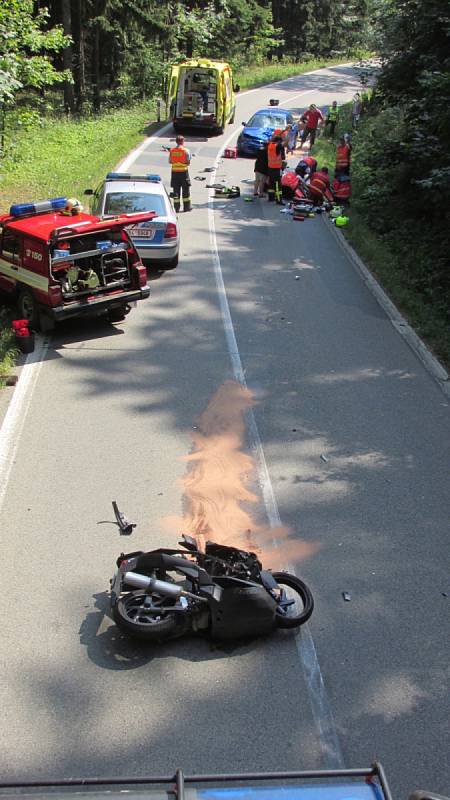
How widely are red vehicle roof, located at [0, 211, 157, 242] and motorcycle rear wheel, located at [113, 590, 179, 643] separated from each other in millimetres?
6461

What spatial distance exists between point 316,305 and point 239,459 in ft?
20.2

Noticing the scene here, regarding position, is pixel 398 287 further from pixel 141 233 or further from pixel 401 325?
pixel 141 233

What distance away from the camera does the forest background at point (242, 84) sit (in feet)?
48.8

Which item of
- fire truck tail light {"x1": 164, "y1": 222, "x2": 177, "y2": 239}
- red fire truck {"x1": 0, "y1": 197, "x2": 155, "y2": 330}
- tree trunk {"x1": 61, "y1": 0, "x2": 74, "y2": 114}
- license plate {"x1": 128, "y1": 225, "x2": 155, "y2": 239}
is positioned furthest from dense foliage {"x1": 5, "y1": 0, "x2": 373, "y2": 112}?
red fire truck {"x1": 0, "y1": 197, "x2": 155, "y2": 330}

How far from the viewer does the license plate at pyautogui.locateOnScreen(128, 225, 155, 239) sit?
1430 centimetres

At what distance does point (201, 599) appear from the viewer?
18.3ft

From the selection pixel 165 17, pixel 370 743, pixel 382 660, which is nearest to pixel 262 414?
pixel 382 660

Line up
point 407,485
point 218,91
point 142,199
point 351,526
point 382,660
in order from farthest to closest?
point 218,91, point 142,199, point 407,485, point 351,526, point 382,660

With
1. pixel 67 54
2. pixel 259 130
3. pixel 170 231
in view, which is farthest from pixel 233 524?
pixel 67 54

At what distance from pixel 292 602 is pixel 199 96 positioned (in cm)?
2811

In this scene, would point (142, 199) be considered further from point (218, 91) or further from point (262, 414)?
point (218, 91)

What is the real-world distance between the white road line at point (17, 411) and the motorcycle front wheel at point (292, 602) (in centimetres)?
289

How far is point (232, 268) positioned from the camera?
15562mm

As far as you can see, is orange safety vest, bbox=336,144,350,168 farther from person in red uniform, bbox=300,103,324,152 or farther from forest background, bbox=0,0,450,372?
person in red uniform, bbox=300,103,324,152
